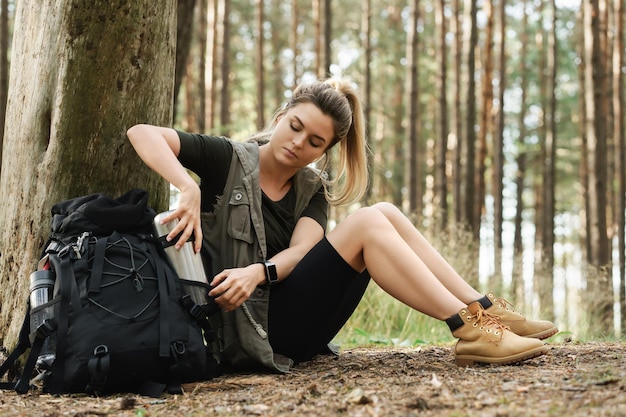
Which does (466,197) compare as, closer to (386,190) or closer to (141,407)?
(386,190)

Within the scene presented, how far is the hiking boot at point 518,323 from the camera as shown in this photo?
131 inches

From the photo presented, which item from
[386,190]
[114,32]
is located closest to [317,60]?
[386,190]

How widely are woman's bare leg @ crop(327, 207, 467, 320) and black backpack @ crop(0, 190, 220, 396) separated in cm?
66

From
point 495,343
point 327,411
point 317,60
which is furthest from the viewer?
point 317,60

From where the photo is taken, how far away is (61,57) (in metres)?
3.38

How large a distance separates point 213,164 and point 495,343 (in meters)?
1.45

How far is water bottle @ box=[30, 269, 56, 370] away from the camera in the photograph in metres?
2.67

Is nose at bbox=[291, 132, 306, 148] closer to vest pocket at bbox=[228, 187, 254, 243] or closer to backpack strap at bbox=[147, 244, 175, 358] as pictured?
vest pocket at bbox=[228, 187, 254, 243]

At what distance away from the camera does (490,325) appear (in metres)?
3.09

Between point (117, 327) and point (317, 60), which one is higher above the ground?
point (317, 60)

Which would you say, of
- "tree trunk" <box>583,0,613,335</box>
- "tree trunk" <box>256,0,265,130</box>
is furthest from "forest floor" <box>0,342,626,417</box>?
"tree trunk" <box>256,0,265,130</box>

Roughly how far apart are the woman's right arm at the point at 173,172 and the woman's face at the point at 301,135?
48 centimetres

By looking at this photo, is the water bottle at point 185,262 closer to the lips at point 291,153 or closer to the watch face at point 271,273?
the watch face at point 271,273

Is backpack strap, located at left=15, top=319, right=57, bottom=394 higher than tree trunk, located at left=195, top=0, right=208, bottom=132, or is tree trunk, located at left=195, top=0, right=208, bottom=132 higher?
tree trunk, located at left=195, top=0, right=208, bottom=132
